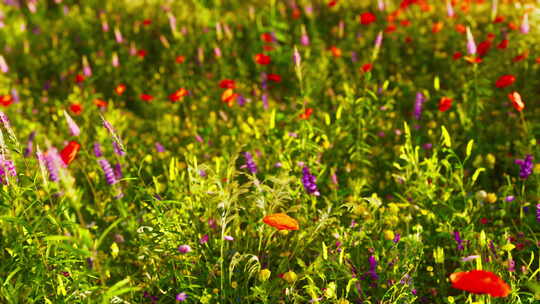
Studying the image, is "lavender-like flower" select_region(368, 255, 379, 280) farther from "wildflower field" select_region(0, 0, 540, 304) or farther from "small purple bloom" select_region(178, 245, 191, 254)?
"small purple bloom" select_region(178, 245, 191, 254)

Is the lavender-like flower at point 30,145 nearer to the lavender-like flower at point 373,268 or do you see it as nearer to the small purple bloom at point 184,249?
the small purple bloom at point 184,249

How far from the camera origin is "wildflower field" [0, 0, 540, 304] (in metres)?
1.80

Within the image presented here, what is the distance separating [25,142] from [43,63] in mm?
1577

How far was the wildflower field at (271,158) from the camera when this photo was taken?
70.8 inches

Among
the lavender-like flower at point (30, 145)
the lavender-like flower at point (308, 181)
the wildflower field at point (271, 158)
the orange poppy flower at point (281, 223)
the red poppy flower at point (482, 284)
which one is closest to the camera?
the red poppy flower at point (482, 284)

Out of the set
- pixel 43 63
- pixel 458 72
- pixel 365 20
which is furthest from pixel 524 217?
pixel 43 63

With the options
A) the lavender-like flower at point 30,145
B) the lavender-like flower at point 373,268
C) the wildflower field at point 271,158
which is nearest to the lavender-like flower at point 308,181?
the wildflower field at point 271,158

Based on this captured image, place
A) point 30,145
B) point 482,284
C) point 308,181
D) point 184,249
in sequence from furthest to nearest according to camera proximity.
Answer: point 30,145
point 308,181
point 184,249
point 482,284

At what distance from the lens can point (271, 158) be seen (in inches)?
106

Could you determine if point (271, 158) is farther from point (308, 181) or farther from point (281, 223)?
point (281, 223)

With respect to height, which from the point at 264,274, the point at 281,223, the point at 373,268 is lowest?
the point at 373,268

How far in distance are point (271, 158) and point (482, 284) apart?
1.54m

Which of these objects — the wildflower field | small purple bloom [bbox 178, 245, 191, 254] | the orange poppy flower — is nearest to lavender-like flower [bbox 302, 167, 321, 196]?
the wildflower field

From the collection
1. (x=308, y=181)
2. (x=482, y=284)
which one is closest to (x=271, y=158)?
(x=308, y=181)
